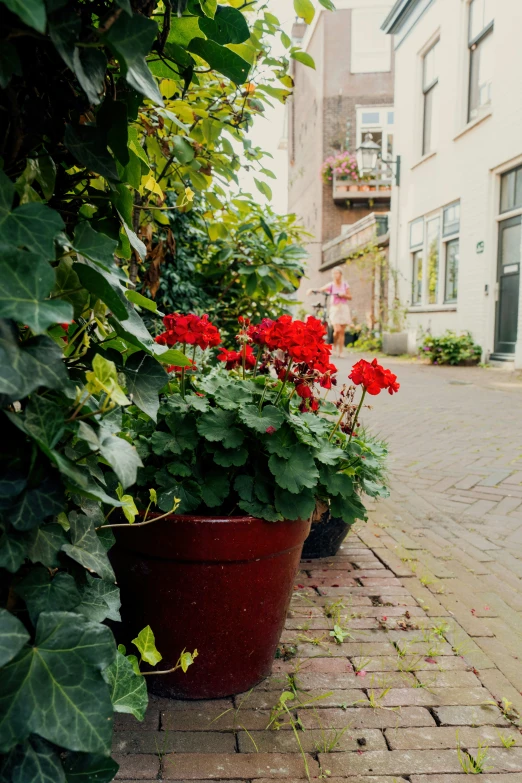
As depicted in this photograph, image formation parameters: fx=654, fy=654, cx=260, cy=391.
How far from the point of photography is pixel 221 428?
1926mm

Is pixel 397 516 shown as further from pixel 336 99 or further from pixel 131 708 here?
pixel 336 99

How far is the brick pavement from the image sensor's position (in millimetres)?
1661

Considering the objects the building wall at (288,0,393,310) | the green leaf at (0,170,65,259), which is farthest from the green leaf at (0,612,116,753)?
the building wall at (288,0,393,310)

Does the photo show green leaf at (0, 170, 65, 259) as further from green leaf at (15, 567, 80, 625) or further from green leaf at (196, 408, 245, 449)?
green leaf at (196, 408, 245, 449)

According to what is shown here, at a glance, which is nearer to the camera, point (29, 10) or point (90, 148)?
point (29, 10)

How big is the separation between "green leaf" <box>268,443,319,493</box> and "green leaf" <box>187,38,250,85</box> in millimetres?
1078

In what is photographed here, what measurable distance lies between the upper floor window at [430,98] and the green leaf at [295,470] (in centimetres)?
1284

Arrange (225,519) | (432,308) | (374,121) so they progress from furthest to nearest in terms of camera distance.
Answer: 1. (374,121)
2. (432,308)
3. (225,519)

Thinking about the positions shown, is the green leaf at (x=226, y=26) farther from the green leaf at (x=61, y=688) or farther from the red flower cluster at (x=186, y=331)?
the red flower cluster at (x=186, y=331)

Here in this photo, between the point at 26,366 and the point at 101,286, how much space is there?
0.57ft

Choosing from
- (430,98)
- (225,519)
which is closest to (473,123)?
(430,98)

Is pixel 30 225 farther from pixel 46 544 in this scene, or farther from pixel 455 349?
pixel 455 349

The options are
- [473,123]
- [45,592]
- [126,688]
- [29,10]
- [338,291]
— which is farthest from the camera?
[338,291]

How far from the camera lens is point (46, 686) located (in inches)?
33.0
